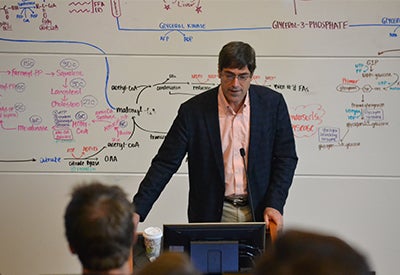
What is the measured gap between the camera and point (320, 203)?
3.46 metres

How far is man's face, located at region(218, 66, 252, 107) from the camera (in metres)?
2.33

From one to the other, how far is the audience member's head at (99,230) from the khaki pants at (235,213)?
1272mm

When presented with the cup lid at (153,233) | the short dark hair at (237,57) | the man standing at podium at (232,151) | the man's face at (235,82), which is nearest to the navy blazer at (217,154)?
the man standing at podium at (232,151)

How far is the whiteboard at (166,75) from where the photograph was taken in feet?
10.8

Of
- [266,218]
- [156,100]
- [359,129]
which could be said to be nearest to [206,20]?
[156,100]

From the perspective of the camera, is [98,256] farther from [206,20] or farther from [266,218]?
[206,20]

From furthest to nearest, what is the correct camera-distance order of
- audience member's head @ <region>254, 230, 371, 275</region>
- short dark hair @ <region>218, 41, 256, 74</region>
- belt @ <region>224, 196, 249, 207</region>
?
belt @ <region>224, 196, 249, 207</region> < short dark hair @ <region>218, 41, 256, 74</region> < audience member's head @ <region>254, 230, 371, 275</region>

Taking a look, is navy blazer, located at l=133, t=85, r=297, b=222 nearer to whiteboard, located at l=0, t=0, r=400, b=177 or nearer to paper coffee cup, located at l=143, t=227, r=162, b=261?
paper coffee cup, located at l=143, t=227, r=162, b=261

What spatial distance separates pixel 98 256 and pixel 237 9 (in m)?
2.50

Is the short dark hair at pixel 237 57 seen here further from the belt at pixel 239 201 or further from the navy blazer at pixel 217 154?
the belt at pixel 239 201

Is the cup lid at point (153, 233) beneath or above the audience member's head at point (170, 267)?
beneath

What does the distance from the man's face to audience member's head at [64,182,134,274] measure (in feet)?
4.23

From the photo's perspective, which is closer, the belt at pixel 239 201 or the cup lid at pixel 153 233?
the cup lid at pixel 153 233

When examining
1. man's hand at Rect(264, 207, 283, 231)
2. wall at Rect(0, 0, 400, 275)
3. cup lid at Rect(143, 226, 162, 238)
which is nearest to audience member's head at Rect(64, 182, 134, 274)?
cup lid at Rect(143, 226, 162, 238)
